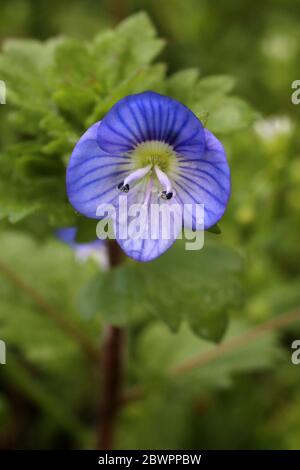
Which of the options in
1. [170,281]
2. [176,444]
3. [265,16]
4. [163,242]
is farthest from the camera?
[265,16]

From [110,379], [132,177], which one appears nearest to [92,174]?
[132,177]

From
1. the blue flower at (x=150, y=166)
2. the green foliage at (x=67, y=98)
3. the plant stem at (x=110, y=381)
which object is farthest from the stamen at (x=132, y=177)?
the plant stem at (x=110, y=381)

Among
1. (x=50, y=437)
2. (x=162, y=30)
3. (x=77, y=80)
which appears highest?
(x=162, y=30)

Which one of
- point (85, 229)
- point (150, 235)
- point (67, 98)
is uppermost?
point (67, 98)

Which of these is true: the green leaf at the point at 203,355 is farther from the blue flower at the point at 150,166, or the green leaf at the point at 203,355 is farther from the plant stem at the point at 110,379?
the blue flower at the point at 150,166

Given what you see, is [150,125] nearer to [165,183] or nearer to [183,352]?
[165,183]

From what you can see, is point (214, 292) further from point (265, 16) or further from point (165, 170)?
point (265, 16)
